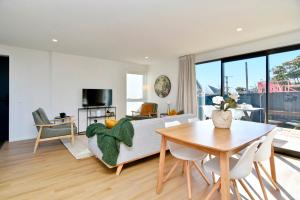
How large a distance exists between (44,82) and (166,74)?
391cm

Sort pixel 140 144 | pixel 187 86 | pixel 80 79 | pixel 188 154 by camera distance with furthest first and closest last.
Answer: pixel 80 79 → pixel 187 86 → pixel 140 144 → pixel 188 154

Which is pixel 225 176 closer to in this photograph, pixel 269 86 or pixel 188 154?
pixel 188 154

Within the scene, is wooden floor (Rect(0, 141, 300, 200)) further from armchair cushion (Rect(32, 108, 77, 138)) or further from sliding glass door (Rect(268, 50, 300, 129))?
sliding glass door (Rect(268, 50, 300, 129))

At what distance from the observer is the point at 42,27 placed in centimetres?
300

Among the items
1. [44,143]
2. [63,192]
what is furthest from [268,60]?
[44,143]

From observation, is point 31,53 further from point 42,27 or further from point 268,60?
point 268,60

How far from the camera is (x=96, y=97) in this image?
5379 millimetres

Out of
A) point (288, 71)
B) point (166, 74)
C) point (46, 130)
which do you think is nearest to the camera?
point (288, 71)

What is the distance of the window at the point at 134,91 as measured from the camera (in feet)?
21.5

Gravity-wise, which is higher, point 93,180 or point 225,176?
point 225,176

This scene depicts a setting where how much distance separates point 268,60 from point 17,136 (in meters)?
6.47

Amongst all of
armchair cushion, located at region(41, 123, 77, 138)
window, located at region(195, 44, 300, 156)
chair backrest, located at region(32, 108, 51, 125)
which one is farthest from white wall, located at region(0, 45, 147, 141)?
window, located at region(195, 44, 300, 156)

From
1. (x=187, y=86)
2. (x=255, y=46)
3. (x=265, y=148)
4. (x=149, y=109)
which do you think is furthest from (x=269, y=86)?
(x=149, y=109)

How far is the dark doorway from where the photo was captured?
4328mm
